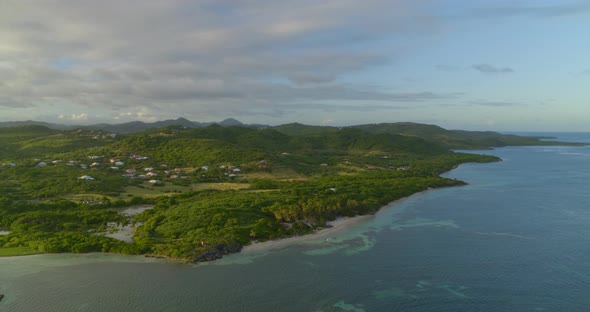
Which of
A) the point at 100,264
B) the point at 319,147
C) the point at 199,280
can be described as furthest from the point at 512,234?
the point at 319,147

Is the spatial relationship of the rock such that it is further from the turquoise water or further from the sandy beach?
the turquoise water

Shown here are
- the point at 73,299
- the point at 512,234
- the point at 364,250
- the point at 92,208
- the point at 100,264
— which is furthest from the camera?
the point at 92,208

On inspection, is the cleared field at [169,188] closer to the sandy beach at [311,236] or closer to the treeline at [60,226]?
the treeline at [60,226]

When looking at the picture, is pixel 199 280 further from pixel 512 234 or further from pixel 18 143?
pixel 18 143

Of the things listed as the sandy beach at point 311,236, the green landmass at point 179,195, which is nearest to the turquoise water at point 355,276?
the sandy beach at point 311,236

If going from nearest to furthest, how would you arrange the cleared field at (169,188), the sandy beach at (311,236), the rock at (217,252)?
the rock at (217,252) < the sandy beach at (311,236) < the cleared field at (169,188)

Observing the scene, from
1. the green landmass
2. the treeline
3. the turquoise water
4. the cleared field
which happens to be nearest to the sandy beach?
the green landmass

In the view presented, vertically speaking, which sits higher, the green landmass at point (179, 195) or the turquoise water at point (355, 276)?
the green landmass at point (179, 195)
